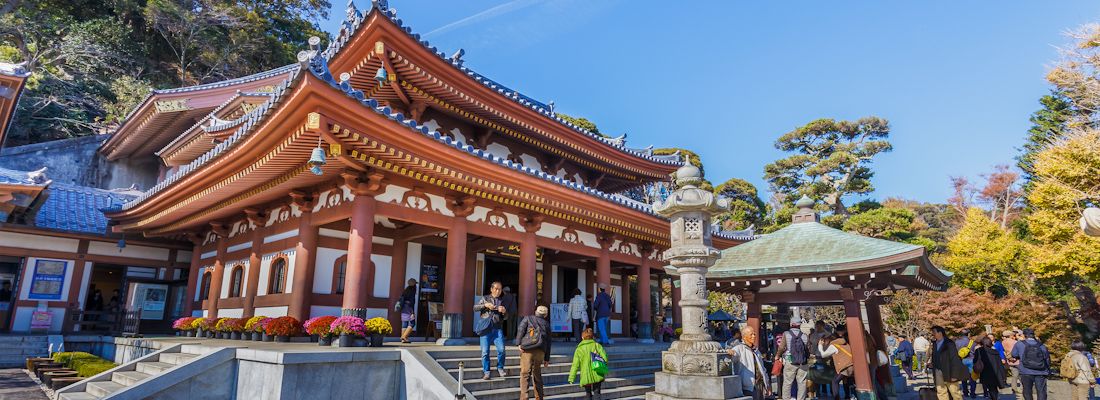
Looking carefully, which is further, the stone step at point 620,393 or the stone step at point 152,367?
the stone step at point 620,393

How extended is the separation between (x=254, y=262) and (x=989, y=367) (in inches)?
674

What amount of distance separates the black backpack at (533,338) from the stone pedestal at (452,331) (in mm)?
3146

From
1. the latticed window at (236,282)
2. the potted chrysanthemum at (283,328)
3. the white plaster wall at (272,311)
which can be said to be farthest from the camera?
the latticed window at (236,282)

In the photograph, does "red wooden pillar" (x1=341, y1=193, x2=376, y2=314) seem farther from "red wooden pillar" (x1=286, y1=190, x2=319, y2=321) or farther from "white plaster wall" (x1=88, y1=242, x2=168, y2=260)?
"white plaster wall" (x1=88, y1=242, x2=168, y2=260)

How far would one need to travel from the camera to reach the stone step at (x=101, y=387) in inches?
322

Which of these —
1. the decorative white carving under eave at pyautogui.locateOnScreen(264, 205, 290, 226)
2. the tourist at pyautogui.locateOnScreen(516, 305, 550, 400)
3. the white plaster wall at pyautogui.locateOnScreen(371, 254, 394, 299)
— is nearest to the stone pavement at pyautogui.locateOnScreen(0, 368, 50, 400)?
the decorative white carving under eave at pyautogui.locateOnScreen(264, 205, 290, 226)

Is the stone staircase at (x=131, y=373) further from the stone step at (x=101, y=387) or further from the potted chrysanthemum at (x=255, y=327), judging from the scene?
the potted chrysanthemum at (x=255, y=327)

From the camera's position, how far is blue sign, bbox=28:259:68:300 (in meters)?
15.2

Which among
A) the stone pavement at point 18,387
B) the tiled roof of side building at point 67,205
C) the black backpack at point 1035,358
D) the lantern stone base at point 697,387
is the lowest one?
the stone pavement at point 18,387

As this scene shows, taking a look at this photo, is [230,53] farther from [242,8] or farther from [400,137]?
[400,137]

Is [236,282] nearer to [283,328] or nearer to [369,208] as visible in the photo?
[283,328]

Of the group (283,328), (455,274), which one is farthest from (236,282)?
(455,274)

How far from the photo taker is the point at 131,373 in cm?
884

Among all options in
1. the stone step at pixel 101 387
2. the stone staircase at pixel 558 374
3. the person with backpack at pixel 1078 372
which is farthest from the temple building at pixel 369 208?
the person with backpack at pixel 1078 372
